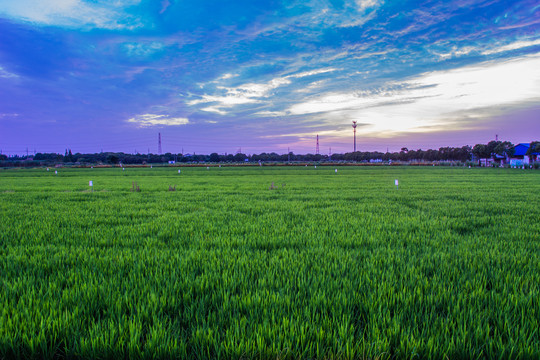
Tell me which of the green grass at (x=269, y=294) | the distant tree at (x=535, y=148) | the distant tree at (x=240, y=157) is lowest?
the green grass at (x=269, y=294)

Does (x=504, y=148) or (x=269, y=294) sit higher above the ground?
(x=504, y=148)

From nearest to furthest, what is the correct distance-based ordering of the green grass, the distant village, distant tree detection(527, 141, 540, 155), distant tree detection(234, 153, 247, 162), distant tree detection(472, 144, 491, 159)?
the green grass < distant tree detection(527, 141, 540, 155) < the distant village < distant tree detection(472, 144, 491, 159) < distant tree detection(234, 153, 247, 162)

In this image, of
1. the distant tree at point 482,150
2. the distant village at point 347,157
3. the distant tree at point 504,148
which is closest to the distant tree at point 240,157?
the distant village at point 347,157

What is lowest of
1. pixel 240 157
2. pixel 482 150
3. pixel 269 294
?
pixel 269 294

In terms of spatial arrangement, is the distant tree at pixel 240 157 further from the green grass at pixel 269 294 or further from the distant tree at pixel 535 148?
the green grass at pixel 269 294

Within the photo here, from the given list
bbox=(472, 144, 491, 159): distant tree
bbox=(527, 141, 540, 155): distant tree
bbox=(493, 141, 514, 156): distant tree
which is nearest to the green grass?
bbox=(527, 141, 540, 155): distant tree

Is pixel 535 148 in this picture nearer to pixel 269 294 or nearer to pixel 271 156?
pixel 269 294

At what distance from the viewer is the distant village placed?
8696 centimetres

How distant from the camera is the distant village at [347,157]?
285 feet

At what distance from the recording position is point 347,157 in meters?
189

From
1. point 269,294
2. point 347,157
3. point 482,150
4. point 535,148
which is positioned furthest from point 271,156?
point 269,294

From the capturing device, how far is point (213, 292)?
3.28m

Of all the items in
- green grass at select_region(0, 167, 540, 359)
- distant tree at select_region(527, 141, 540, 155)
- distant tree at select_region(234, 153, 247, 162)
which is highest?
distant tree at select_region(234, 153, 247, 162)

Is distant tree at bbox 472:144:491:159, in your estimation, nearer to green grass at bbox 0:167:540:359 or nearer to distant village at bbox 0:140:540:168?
distant village at bbox 0:140:540:168
